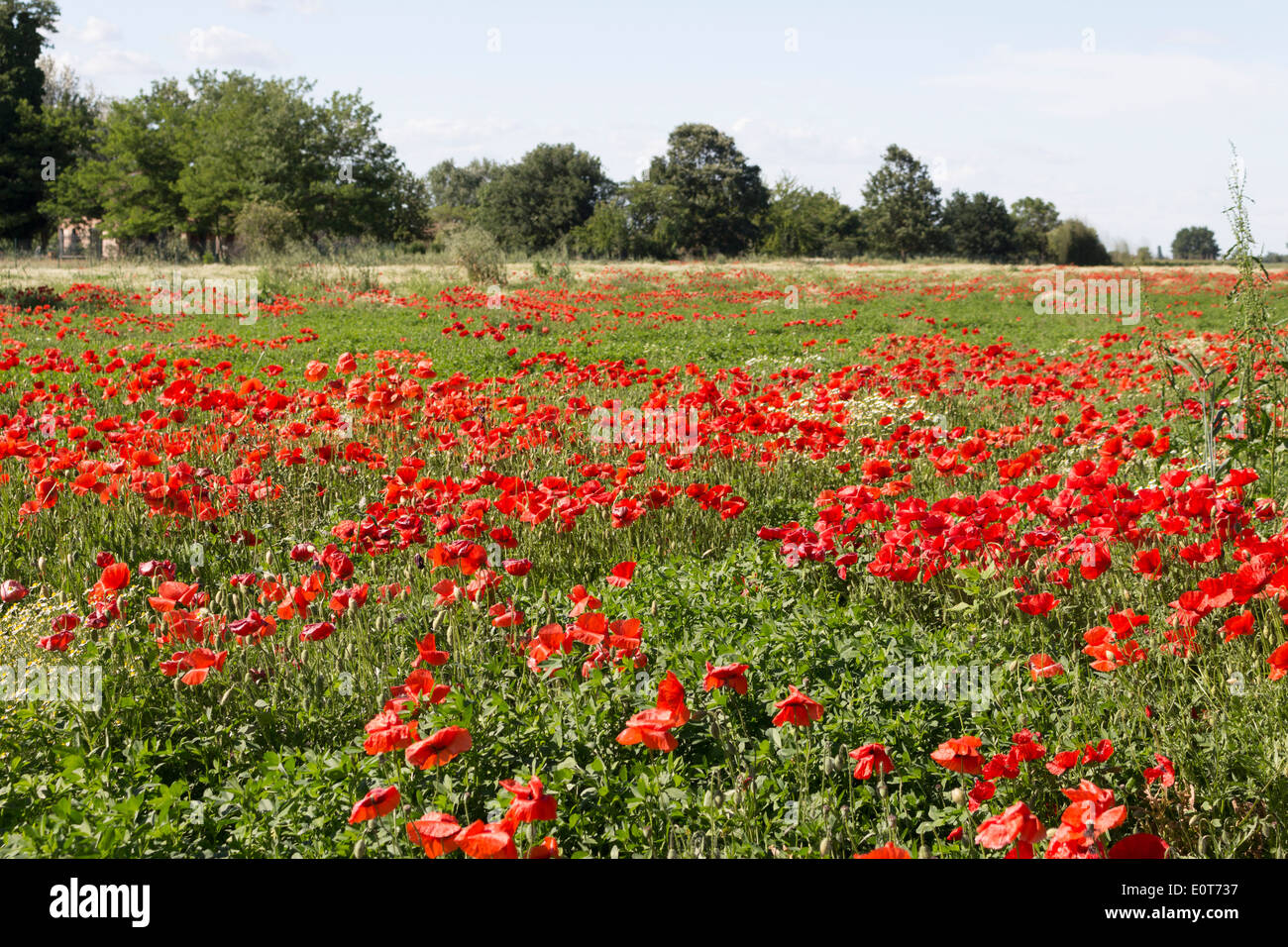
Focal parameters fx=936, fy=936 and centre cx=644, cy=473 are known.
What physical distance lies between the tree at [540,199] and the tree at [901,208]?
2339 cm

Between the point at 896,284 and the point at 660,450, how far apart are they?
88.2ft

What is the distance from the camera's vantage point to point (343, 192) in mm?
55281

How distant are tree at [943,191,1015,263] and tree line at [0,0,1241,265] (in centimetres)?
15

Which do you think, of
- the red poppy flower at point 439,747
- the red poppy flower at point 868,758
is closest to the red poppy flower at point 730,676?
the red poppy flower at point 868,758

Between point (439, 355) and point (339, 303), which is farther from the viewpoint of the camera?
point (339, 303)

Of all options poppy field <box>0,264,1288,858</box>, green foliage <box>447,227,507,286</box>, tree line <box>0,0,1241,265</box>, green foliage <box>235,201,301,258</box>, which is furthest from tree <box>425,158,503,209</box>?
poppy field <box>0,264,1288,858</box>

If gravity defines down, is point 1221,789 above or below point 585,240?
below

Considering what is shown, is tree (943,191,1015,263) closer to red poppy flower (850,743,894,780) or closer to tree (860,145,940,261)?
tree (860,145,940,261)

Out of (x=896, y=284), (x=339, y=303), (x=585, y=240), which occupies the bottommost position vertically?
(x=339, y=303)

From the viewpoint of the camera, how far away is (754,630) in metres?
3.50

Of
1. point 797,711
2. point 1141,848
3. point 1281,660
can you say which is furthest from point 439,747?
point 1281,660

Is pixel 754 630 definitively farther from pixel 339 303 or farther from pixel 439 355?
pixel 339 303
